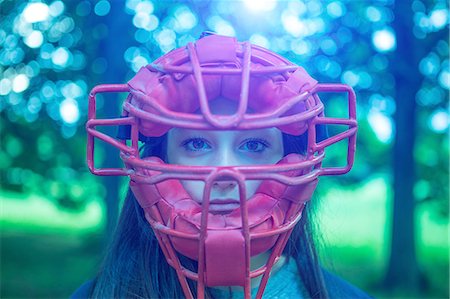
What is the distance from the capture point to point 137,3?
3.23m

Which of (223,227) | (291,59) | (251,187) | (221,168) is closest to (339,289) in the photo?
(251,187)

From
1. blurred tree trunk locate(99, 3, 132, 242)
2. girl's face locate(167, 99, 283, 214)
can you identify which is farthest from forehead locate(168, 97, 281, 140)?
blurred tree trunk locate(99, 3, 132, 242)

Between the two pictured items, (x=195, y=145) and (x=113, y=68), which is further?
(x=113, y=68)

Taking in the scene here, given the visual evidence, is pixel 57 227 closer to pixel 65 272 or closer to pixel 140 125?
pixel 65 272

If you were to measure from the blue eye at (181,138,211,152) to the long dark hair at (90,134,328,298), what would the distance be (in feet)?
0.31

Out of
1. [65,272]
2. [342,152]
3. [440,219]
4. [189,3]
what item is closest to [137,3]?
[189,3]

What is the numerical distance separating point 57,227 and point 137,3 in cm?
380

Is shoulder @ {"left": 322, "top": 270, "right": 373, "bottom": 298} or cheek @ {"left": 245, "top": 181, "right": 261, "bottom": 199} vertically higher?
cheek @ {"left": 245, "top": 181, "right": 261, "bottom": 199}

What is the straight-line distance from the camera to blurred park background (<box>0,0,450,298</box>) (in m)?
3.18

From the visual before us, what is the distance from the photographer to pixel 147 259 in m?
1.35

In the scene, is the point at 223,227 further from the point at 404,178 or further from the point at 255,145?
the point at 404,178

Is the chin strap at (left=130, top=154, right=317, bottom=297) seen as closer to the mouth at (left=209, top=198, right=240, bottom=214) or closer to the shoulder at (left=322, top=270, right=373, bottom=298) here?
the mouth at (left=209, top=198, right=240, bottom=214)

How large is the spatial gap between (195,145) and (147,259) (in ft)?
1.13

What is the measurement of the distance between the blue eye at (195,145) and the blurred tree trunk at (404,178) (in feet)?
9.96
